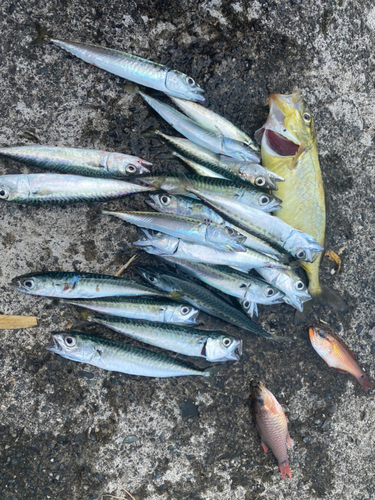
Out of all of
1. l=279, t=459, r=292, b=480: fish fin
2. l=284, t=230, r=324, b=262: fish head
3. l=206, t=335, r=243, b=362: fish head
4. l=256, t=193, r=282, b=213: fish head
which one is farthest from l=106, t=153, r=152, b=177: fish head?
l=279, t=459, r=292, b=480: fish fin

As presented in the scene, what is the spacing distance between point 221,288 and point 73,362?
1399 millimetres

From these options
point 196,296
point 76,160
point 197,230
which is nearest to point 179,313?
point 196,296

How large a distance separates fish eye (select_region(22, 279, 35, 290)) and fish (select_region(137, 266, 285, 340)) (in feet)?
2.74

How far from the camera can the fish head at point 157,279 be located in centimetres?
310

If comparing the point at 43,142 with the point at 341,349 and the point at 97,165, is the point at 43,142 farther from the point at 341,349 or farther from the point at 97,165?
the point at 341,349

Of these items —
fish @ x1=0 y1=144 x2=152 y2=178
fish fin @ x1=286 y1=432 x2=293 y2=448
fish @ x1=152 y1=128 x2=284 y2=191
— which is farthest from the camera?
fish fin @ x1=286 y1=432 x2=293 y2=448

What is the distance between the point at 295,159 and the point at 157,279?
1.54 m

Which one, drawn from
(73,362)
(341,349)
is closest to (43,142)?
(73,362)

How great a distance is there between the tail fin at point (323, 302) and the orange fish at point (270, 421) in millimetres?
720

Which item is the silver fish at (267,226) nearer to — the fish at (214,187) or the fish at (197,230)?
the fish at (214,187)

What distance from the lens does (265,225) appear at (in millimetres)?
3062

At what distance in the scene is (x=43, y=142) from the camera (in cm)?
317

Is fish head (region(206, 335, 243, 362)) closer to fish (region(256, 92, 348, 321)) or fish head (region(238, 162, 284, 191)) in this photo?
fish (region(256, 92, 348, 321))

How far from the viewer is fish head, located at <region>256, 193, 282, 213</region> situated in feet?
9.97
